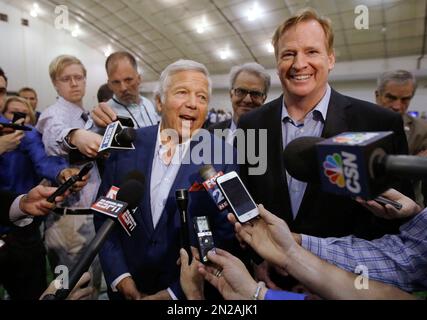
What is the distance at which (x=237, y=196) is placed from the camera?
2.87 feet

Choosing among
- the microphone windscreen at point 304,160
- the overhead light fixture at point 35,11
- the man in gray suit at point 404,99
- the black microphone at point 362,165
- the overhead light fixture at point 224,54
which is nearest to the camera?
the black microphone at point 362,165

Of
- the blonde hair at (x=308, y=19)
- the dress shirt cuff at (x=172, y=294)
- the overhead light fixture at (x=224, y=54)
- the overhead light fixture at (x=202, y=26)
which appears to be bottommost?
the dress shirt cuff at (x=172, y=294)

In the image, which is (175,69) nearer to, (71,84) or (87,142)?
(87,142)

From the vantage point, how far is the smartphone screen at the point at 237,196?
0.86 metres

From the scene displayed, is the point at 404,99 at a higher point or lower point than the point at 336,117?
higher

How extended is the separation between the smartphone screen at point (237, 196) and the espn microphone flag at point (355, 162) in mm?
340

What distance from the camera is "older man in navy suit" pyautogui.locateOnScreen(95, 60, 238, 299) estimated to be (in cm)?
122

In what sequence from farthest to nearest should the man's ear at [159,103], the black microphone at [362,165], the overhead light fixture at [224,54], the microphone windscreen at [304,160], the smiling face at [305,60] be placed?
the overhead light fixture at [224,54] → the man's ear at [159,103] → the smiling face at [305,60] → the microphone windscreen at [304,160] → the black microphone at [362,165]

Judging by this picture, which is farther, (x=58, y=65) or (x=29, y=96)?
(x=29, y=96)

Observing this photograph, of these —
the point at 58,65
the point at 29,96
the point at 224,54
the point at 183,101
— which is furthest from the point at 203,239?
the point at 224,54

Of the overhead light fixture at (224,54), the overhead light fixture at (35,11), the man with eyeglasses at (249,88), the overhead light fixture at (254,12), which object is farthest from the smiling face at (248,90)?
the overhead light fixture at (35,11)

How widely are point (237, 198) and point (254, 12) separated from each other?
6.70m

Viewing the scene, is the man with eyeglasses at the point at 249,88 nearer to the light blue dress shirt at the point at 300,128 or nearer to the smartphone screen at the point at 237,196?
the light blue dress shirt at the point at 300,128
